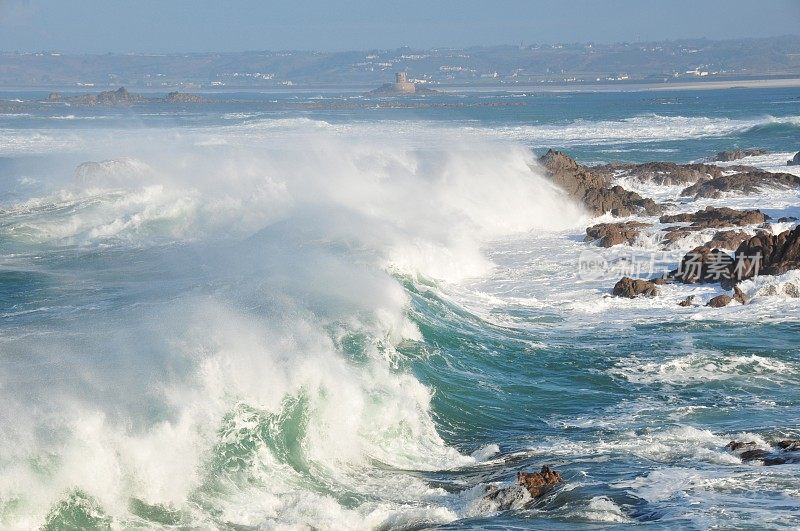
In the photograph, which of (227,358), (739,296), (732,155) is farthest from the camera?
(732,155)

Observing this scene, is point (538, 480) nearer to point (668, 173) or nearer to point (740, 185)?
point (740, 185)

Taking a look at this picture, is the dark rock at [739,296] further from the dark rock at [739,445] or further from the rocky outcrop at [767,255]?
the dark rock at [739,445]

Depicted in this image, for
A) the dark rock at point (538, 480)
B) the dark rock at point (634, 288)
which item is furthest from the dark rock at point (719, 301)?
the dark rock at point (538, 480)

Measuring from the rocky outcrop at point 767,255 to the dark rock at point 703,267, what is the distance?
0.58ft

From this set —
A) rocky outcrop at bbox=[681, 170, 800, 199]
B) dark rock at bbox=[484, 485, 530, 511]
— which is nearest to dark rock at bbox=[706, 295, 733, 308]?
dark rock at bbox=[484, 485, 530, 511]

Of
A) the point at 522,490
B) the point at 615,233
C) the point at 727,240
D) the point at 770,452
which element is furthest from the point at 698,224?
the point at 522,490

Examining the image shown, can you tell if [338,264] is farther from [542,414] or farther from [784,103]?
[784,103]

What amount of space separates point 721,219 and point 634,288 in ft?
22.5

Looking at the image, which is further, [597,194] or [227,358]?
[597,194]

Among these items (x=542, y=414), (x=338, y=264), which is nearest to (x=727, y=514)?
(x=542, y=414)

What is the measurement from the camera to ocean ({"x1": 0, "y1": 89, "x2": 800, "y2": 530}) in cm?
982

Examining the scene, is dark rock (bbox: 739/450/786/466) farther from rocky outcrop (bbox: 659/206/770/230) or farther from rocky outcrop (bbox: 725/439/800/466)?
rocky outcrop (bbox: 659/206/770/230)

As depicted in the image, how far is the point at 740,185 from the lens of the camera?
31766mm

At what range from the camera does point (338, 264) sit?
19.0m
